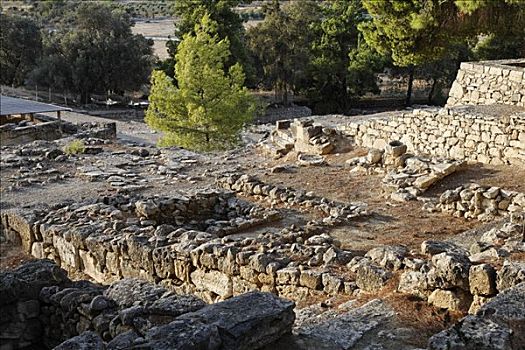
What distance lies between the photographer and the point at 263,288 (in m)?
8.52

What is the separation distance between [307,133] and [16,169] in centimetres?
735

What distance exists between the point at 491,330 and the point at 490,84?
1104 centimetres

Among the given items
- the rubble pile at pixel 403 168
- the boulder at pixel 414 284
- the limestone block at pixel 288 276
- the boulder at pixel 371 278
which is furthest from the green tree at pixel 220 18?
the boulder at pixel 414 284

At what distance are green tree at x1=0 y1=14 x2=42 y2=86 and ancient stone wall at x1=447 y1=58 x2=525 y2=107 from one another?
111ft

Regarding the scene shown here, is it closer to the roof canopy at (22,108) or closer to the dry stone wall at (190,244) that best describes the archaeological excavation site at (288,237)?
the dry stone wall at (190,244)

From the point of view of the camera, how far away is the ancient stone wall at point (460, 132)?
42.4 feet

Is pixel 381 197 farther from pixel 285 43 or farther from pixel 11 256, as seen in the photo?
pixel 285 43

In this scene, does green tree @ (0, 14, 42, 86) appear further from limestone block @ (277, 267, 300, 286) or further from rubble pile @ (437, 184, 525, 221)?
limestone block @ (277, 267, 300, 286)

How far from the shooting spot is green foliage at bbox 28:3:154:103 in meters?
40.5

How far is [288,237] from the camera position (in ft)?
33.3

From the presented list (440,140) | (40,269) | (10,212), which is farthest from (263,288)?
(440,140)

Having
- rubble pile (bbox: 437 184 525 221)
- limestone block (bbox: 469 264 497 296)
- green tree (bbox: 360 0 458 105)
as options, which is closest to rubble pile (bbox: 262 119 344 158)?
green tree (bbox: 360 0 458 105)

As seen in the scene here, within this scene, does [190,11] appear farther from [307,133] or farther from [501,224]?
[501,224]

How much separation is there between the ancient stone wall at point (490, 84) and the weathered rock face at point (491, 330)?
9.75 m
